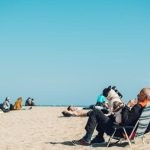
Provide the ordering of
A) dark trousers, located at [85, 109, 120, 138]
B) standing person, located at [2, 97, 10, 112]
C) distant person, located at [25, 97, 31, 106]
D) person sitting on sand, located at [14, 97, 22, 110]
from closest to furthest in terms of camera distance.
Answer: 1. dark trousers, located at [85, 109, 120, 138]
2. standing person, located at [2, 97, 10, 112]
3. person sitting on sand, located at [14, 97, 22, 110]
4. distant person, located at [25, 97, 31, 106]

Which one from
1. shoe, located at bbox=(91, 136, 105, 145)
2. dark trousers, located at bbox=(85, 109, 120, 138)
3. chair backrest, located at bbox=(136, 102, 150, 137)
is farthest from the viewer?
shoe, located at bbox=(91, 136, 105, 145)

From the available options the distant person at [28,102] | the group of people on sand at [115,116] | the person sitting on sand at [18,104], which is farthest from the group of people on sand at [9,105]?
Result: the group of people on sand at [115,116]

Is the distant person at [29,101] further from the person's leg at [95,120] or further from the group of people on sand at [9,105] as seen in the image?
the person's leg at [95,120]

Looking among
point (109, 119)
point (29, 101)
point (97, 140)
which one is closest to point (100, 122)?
point (109, 119)

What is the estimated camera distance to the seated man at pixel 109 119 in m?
9.02

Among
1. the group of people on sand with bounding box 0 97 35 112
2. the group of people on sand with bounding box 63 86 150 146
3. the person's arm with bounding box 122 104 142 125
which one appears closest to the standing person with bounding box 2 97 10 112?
the group of people on sand with bounding box 0 97 35 112

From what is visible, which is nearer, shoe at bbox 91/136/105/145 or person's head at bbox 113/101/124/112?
person's head at bbox 113/101/124/112

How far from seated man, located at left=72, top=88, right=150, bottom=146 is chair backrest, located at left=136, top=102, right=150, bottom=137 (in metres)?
0.15

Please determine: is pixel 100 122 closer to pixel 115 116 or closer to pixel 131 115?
pixel 115 116

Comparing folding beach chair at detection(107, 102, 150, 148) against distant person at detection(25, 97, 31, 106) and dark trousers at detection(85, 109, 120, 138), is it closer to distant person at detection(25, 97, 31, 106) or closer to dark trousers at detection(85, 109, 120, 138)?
dark trousers at detection(85, 109, 120, 138)

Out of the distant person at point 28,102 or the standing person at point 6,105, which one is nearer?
the standing person at point 6,105

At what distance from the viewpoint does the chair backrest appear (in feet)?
28.9

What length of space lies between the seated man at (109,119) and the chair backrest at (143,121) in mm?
149

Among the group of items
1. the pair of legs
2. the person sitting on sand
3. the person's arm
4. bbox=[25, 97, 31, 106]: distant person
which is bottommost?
bbox=[25, 97, 31, 106]: distant person
